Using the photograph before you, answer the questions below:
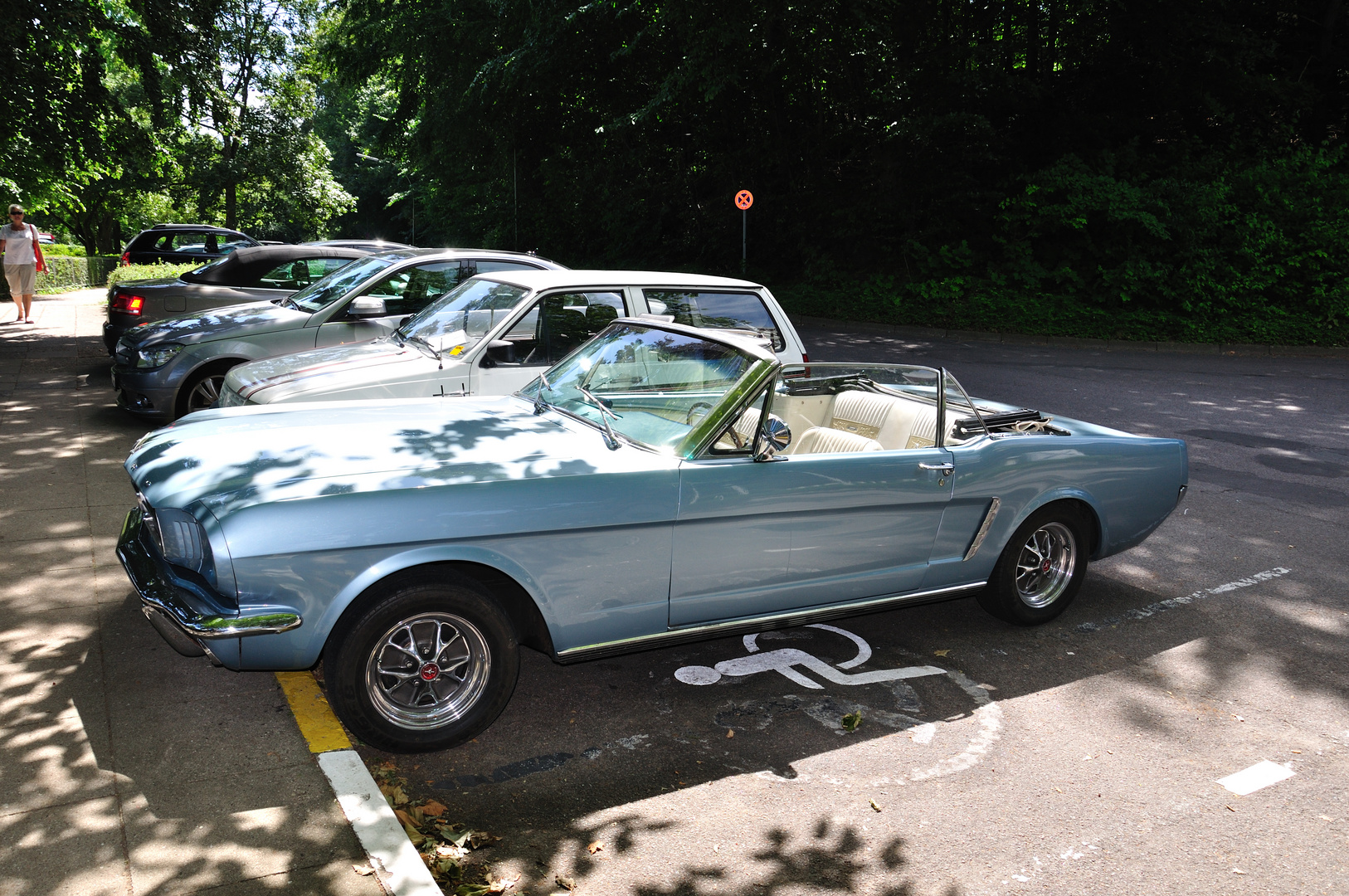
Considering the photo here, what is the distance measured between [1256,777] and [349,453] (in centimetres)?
374

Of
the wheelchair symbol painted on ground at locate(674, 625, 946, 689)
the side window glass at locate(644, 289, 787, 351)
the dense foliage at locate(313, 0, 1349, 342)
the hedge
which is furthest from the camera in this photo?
the hedge

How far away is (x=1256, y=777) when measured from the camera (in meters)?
3.93

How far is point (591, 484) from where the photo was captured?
3.87m

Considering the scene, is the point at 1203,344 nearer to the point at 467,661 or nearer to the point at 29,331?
the point at 467,661

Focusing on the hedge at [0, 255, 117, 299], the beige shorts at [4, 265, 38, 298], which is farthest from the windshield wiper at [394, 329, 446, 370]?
the hedge at [0, 255, 117, 299]

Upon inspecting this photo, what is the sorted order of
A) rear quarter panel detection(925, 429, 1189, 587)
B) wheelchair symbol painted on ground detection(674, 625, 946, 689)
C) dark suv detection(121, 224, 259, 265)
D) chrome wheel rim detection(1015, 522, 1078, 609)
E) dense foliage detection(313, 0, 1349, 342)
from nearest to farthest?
1. wheelchair symbol painted on ground detection(674, 625, 946, 689)
2. rear quarter panel detection(925, 429, 1189, 587)
3. chrome wheel rim detection(1015, 522, 1078, 609)
4. dense foliage detection(313, 0, 1349, 342)
5. dark suv detection(121, 224, 259, 265)

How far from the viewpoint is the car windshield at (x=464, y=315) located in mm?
6684

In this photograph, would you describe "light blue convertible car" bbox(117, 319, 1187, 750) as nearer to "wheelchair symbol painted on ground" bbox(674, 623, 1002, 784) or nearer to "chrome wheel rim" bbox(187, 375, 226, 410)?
"wheelchair symbol painted on ground" bbox(674, 623, 1002, 784)

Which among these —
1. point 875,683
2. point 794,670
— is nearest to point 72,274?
point 794,670

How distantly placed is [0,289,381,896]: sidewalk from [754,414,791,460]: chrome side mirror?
6.85 feet

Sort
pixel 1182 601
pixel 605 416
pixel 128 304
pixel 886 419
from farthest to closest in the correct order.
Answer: pixel 128 304 → pixel 1182 601 → pixel 886 419 → pixel 605 416

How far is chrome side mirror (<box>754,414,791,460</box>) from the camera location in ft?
13.9

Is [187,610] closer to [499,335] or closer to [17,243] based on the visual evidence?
[499,335]

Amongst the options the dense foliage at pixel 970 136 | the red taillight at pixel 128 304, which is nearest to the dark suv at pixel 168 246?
the dense foliage at pixel 970 136
